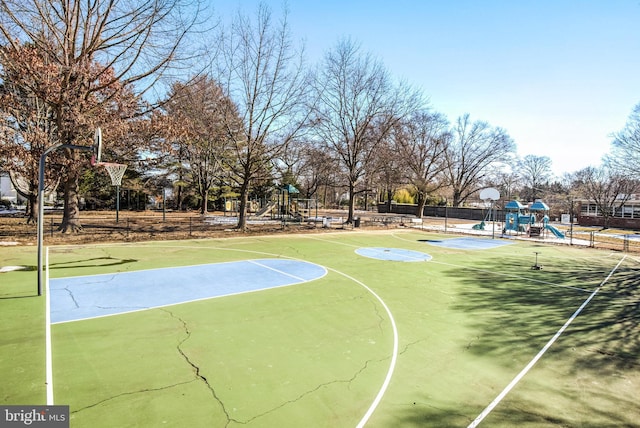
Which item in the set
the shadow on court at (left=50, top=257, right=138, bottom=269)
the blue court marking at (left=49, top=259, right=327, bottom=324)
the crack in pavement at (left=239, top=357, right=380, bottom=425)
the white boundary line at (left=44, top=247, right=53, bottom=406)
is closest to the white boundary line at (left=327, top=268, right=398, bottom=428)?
the crack in pavement at (left=239, top=357, right=380, bottom=425)

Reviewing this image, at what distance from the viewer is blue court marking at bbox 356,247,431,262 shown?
15.9m

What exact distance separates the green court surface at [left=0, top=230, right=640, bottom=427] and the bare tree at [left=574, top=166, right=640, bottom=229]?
141ft

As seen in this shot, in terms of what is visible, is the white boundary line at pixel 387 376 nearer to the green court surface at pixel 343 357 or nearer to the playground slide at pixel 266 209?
the green court surface at pixel 343 357

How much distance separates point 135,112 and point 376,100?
18739 millimetres

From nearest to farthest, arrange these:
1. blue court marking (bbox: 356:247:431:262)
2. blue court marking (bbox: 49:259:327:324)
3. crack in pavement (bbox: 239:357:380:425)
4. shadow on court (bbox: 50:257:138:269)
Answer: crack in pavement (bbox: 239:357:380:425), blue court marking (bbox: 49:259:327:324), shadow on court (bbox: 50:257:138:269), blue court marking (bbox: 356:247:431:262)

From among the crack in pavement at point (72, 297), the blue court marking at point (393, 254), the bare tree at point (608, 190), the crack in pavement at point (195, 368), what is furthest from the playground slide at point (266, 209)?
the bare tree at point (608, 190)

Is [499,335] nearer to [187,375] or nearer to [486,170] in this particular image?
[187,375]

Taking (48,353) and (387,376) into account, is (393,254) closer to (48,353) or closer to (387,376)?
(387,376)

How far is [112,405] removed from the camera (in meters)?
4.28

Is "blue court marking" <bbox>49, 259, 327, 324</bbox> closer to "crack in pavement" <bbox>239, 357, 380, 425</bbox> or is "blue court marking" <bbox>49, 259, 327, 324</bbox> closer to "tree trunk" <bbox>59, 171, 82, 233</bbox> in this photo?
"crack in pavement" <bbox>239, 357, 380, 425</bbox>

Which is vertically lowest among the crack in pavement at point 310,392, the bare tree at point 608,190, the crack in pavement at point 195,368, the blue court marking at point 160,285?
the crack in pavement at point 310,392

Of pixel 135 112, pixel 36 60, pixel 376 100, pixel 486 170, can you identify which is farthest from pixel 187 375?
pixel 486 170

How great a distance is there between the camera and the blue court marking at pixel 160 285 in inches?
308

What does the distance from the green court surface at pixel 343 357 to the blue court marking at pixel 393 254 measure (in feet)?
14.3
